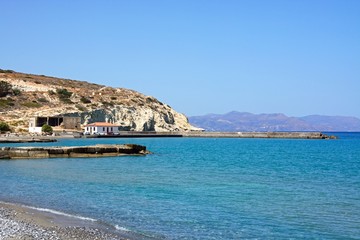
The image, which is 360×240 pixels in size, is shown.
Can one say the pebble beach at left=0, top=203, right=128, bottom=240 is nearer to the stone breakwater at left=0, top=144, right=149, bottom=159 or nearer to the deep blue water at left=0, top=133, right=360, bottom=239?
the deep blue water at left=0, top=133, right=360, bottom=239

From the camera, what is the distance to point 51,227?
49.7ft

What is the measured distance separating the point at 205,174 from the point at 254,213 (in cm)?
1465

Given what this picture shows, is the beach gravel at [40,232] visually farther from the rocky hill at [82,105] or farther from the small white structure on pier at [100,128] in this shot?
the small white structure on pier at [100,128]

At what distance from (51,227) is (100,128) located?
88438 millimetres

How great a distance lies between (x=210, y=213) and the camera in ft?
60.0

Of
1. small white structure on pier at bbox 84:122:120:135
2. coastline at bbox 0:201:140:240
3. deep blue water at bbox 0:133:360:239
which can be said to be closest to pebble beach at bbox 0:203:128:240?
coastline at bbox 0:201:140:240

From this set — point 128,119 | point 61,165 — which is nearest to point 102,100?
point 128,119

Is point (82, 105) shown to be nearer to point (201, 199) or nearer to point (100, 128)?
point (100, 128)

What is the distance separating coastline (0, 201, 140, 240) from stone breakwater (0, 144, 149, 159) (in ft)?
88.1

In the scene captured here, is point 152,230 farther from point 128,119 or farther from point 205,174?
point 128,119

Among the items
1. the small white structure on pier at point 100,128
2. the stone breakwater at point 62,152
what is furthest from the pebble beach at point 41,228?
the small white structure on pier at point 100,128

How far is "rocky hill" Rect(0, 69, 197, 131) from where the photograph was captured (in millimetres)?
106875

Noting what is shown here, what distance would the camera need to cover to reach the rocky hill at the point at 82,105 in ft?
351

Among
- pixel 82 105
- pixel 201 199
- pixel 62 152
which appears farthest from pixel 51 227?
pixel 82 105
